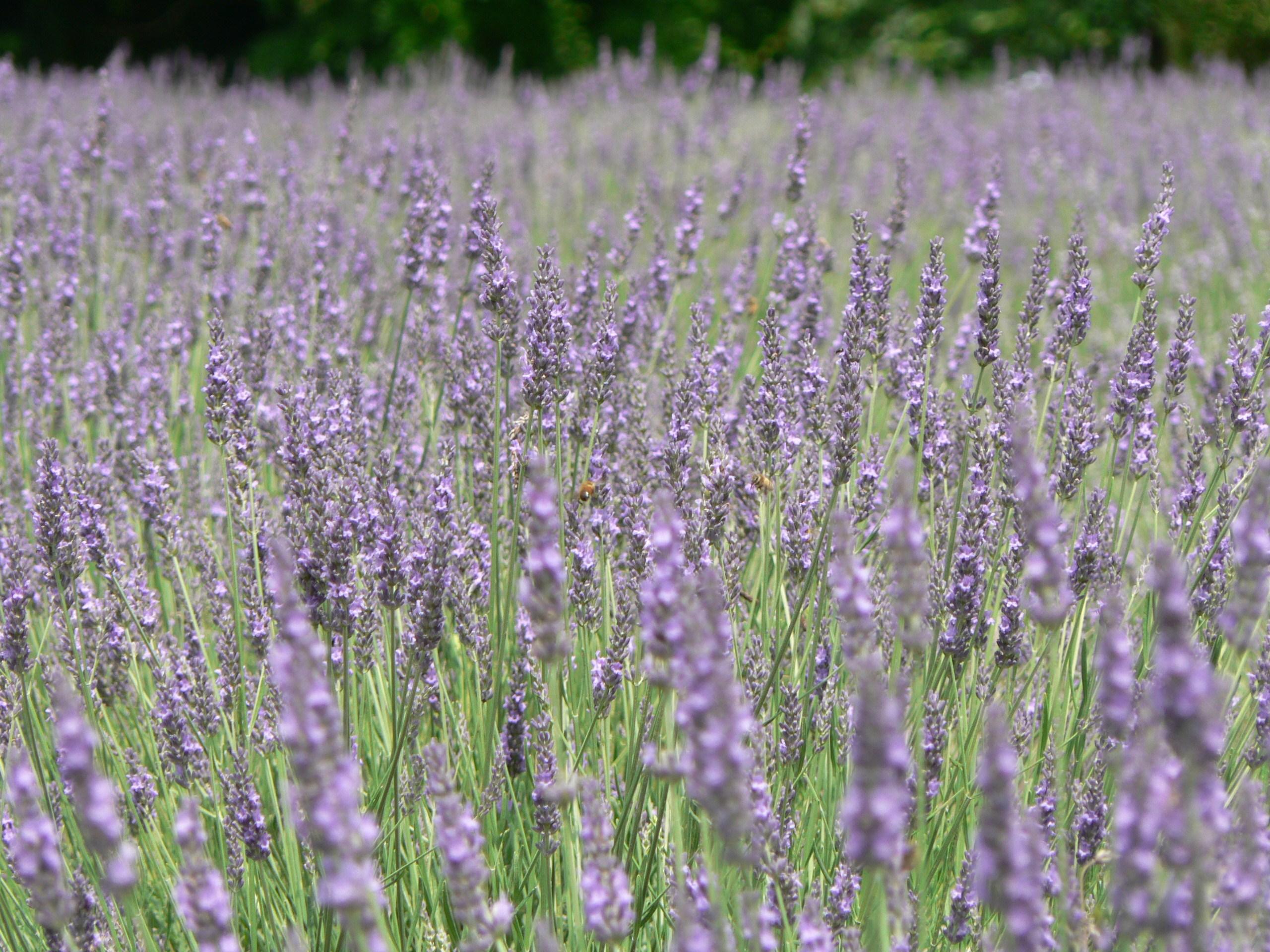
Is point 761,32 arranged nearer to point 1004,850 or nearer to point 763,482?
point 763,482

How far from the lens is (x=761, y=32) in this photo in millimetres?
13094

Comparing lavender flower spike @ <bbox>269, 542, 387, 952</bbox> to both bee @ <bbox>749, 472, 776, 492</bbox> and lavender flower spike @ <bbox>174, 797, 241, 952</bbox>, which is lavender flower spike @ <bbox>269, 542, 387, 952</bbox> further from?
bee @ <bbox>749, 472, 776, 492</bbox>

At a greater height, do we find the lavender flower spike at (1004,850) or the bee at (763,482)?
the lavender flower spike at (1004,850)

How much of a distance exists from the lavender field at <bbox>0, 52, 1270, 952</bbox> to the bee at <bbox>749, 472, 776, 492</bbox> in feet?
0.07

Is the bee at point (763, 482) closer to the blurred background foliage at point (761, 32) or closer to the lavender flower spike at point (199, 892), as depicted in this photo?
the lavender flower spike at point (199, 892)

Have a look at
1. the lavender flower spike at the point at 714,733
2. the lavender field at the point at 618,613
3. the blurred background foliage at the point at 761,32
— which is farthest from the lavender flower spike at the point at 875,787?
the blurred background foliage at the point at 761,32

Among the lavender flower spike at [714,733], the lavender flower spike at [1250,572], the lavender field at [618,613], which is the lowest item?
the lavender field at [618,613]

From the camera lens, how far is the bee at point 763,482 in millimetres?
2111

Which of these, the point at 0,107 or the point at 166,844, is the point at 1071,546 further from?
the point at 0,107

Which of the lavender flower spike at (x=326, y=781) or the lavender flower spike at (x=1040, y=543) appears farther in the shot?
the lavender flower spike at (x=1040, y=543)

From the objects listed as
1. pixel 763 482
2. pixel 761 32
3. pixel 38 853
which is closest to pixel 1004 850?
pixel 38 853

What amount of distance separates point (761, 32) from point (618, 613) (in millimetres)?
12134

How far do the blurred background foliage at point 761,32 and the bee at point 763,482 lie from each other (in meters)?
10.4

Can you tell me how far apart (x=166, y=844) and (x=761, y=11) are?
40.8 feet
